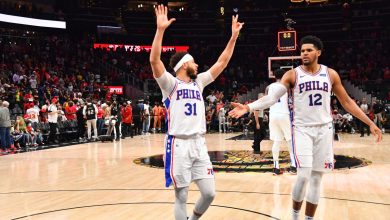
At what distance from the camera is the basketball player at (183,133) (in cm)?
412

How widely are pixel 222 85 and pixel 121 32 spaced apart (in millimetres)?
9883

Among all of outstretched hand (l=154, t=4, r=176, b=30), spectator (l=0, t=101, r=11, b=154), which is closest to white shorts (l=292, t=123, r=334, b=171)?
outstretched hand (l=154, t=4, r=176, b=30)

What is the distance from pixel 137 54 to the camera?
3341 cm

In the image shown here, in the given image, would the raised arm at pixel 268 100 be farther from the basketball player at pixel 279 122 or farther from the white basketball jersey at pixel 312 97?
the basketball player at pixel 279 122

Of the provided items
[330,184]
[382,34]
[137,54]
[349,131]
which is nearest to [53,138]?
[330,184]

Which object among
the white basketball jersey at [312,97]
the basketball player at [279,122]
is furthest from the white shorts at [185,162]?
the basketball player at [279,122]

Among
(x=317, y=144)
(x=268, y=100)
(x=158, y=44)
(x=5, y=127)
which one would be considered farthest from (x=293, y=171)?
(x=5, y=127)

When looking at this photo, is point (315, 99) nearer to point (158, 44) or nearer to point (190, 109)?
point (190, 109)

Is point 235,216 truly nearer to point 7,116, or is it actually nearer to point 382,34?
point 7,116

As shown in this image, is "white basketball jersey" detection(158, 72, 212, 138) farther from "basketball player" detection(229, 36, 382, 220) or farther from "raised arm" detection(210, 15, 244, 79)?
"basketball player" detection(229, 36, 382, 220)

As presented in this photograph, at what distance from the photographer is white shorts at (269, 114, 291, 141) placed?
841 centimetres

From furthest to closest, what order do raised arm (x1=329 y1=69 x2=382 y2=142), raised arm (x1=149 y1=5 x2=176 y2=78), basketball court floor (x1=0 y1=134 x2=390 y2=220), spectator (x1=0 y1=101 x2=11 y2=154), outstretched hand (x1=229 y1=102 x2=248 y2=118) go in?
1. spectator (x1=0 y1=101 x2=11 y2=154)
2. basketball court floor (x1=0 y1=134 x2=390 y2=220)
3. raised arm (x1=329 y1=69 x2=382 y2=142)
4. outstretched hand (x1=229 y1=102 x2=248 y2=118)
5. raised arm (x1=149 y1=5 x2=176 y2=78)

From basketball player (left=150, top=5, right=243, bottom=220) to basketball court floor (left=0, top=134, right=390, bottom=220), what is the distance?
1488 millimetres

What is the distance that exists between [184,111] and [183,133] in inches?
8.4
